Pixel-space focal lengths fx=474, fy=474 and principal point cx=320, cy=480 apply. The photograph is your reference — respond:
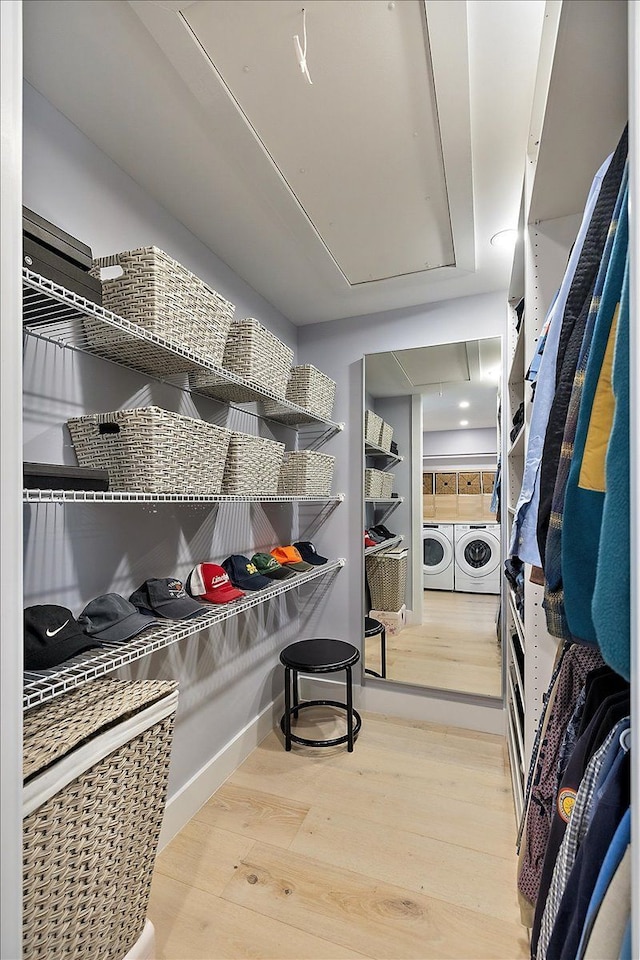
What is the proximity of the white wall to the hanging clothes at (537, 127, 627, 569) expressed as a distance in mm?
1850

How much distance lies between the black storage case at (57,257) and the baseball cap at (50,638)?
0.73m

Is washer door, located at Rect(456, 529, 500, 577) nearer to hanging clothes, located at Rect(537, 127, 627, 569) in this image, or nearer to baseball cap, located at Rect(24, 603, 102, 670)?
hanging clothes, located at Rect(537, 127, 627, 569)

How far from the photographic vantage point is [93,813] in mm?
931

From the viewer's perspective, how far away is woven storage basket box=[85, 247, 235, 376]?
4.04ft

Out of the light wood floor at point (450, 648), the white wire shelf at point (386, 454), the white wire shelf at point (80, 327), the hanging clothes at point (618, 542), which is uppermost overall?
the white wire shelf at point (80, 327)

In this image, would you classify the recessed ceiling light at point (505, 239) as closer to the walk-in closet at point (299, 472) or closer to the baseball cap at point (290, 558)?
the walk-in closet at point (299, 472)

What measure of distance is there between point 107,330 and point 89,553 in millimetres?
625

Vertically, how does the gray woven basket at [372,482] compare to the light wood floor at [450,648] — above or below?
above

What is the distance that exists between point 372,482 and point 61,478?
181cm

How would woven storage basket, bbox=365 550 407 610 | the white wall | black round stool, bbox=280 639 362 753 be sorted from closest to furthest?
black round stool, bbox=280 639 362 753, the white wall, woven storage basket, bbox=365 550 407 610

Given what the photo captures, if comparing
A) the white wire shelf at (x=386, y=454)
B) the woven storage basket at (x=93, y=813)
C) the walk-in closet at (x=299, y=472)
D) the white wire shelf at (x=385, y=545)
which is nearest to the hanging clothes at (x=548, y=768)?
the walk-in closet at (x=299, y=472)

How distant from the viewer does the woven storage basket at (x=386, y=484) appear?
2.65 m

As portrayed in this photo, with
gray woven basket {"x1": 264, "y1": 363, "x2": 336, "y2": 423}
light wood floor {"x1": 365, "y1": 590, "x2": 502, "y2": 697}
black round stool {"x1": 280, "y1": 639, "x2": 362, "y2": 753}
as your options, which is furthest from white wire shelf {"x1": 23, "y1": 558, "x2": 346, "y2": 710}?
light wood floor {"x1": 365, "y1": 590, "x2": 502, "y2": 697}

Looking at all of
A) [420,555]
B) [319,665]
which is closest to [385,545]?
[420,555]
